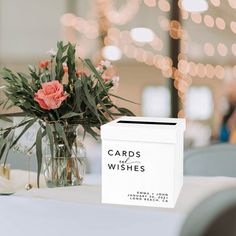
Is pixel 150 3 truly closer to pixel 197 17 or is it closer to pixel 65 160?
pixel 197 17

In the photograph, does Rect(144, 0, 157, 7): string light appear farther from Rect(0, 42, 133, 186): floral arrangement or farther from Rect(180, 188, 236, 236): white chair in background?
Rect(180, 188, 236, 236): white chair in background

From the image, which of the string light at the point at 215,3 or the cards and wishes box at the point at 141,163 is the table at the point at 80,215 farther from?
the string light at the point at 215,3

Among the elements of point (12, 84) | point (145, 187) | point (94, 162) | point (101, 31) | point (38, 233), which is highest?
point (101, 31)

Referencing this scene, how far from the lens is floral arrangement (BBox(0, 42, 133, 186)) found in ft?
4.50

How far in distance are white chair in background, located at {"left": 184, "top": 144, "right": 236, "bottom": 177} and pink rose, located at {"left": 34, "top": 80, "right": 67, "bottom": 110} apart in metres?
0.86

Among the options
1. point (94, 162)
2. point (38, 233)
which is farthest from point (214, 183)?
point (94, 162)

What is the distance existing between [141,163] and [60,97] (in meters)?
0.30

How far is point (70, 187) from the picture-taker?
56.2 inches

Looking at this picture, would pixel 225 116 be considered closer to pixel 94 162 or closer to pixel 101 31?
pixel 101 31

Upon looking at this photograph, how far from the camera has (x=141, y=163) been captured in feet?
3.84

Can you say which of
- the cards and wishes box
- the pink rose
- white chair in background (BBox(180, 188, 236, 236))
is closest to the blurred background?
the pink rose

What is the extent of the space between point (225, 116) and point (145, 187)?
391 cm

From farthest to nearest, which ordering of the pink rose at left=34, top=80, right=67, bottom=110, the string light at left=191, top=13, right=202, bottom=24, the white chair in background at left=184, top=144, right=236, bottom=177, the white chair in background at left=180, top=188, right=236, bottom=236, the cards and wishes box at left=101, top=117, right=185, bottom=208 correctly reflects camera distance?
1. the string light at left=191, top=13, right=202, bottom=24
2. the white chair in background at left=184, top=144, right=236, bottom=177
3. the pink rose at left=34, top=80, right=67, bottom=110
4. the cards and wishes box at left=101, top=117, right=185, bottom=208
5. the white chair in background at left=180, top=188, right=236, bottom=236

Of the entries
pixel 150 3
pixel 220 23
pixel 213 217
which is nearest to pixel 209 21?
pixel 220 23
